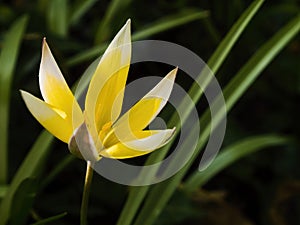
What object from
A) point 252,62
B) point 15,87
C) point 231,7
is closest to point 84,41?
point 15,87

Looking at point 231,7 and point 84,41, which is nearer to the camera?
point 231,7

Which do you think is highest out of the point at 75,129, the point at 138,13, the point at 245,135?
the point at 75,129

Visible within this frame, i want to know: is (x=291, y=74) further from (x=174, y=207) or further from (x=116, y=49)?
(x=116, y=49)

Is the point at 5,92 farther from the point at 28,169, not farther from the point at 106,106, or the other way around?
the point at 106,106

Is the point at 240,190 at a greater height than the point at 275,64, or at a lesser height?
lesser

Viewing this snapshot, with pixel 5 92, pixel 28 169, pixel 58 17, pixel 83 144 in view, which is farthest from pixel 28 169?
pixel 58 17

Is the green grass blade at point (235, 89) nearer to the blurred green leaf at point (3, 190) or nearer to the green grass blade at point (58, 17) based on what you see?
the blurred green leaf at point (3, 190)
